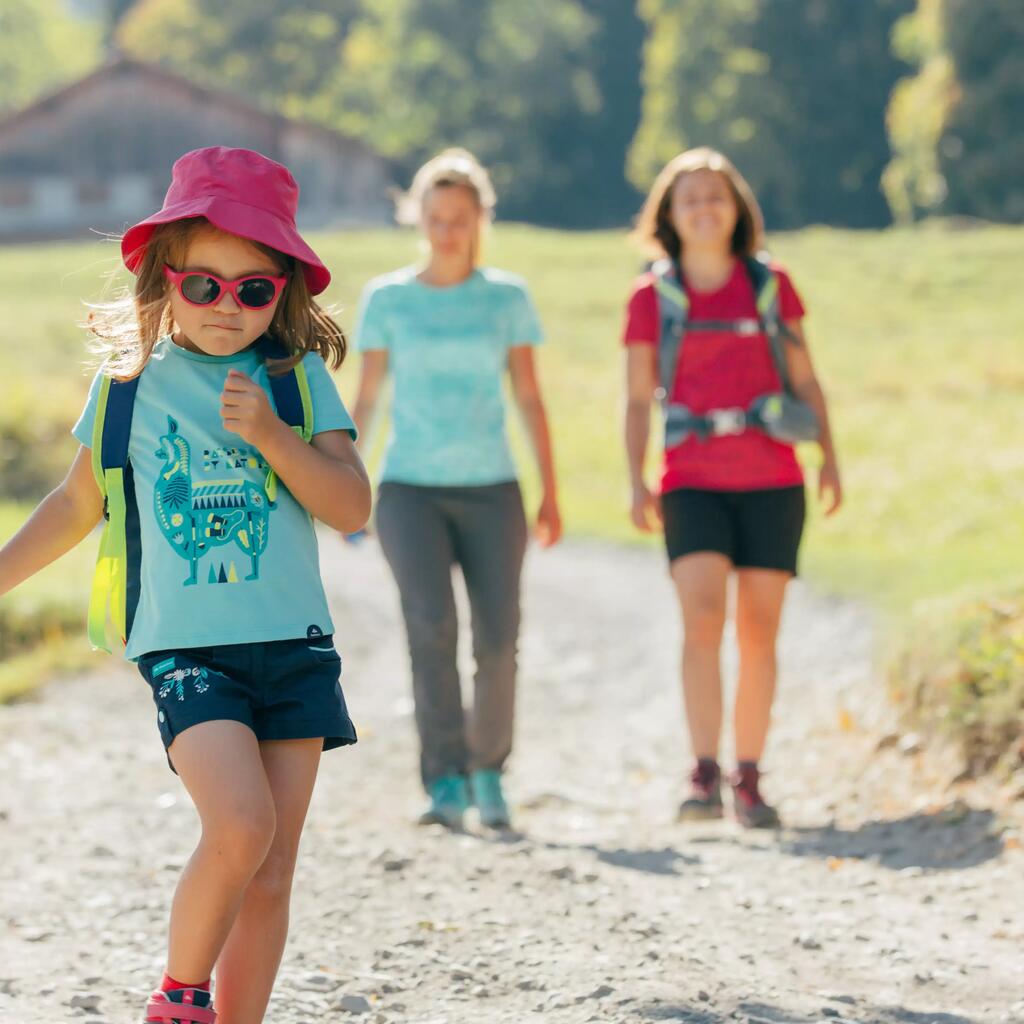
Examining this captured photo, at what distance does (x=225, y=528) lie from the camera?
12.1 ft

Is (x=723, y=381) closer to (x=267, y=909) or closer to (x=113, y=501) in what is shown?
(x=113, y=501)

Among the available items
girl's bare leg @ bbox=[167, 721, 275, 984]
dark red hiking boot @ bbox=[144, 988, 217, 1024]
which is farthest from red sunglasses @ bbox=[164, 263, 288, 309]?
dark red hiking boot @ bbox=[144, 988, 217, 1024]

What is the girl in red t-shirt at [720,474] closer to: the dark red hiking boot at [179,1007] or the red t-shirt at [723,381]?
the red t-shirt at [723,381]

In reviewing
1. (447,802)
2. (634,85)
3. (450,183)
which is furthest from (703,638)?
(634,85)

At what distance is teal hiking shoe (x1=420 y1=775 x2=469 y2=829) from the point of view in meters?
6.65

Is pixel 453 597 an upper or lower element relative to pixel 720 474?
lower

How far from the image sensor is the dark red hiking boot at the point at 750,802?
6734mm

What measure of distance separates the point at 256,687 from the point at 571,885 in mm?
2077

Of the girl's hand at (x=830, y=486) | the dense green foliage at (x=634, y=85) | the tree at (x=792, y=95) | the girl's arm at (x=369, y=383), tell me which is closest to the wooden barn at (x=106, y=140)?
the dense green foliage at (x=634, y=85)

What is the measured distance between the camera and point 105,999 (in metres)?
4.39

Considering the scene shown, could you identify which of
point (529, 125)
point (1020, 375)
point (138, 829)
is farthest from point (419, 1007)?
point (529, 125)

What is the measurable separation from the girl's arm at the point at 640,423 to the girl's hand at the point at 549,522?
0.89ft

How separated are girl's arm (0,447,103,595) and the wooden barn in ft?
176

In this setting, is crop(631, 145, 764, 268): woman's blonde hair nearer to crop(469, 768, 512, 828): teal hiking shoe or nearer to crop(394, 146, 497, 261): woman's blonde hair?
crop(394, 146, 497, 261): woman's blonde hair
